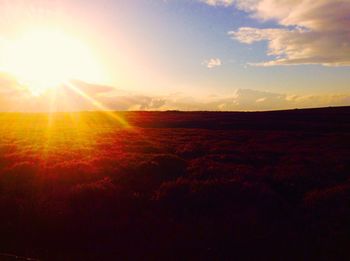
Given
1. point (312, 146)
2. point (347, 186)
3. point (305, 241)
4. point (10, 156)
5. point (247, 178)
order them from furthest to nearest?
point (312, 146), point (10, 156), point (247, 178), point (347, 186), point (305, 241)

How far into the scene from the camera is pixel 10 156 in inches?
885

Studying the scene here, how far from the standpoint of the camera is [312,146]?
29.7 meters

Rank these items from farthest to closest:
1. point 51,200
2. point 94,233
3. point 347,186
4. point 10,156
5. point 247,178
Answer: point 10,156 → point 247,178 → point 347,186 → point 51,200 → point 94,233

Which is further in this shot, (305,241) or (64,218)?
(64,218)

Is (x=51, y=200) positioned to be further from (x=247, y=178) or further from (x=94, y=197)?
(x=247, y=178)

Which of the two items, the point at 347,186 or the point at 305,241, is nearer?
the point at 305,241

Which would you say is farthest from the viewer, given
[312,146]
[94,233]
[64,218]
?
[312,146]

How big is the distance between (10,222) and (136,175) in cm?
771

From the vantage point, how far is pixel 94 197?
47.9ft

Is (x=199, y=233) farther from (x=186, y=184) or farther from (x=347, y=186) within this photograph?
(x=347, y=186)

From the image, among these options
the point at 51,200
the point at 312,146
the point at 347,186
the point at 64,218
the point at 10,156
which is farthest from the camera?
the point at 312,146

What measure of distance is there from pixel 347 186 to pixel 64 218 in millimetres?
13568

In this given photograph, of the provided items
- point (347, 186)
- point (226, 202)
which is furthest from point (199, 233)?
point (347, 186)

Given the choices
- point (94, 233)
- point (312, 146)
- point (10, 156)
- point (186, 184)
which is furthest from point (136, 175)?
point (312, 146)
